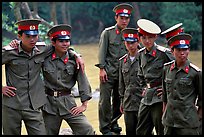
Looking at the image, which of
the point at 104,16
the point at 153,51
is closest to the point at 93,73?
the point at 153,51

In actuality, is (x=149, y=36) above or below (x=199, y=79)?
above

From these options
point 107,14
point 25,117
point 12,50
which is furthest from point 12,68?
point 107,14

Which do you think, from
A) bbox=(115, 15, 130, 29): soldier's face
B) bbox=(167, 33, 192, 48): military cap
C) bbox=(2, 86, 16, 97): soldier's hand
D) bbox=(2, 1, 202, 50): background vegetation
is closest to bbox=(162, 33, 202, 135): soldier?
bbox=(167, 33, 192, 48): military cap

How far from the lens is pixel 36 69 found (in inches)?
203

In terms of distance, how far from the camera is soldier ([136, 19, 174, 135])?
17.4 ft

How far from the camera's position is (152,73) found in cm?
535

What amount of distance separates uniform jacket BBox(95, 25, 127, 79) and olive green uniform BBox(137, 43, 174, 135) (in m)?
1.08

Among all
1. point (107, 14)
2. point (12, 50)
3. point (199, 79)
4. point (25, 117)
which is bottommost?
point (25, 117)

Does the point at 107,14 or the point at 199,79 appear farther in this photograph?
the point at 107,14

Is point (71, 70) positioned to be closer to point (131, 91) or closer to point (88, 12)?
point (131, 91)

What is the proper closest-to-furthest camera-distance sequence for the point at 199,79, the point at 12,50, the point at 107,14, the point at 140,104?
the point at 199,79 → the point at 12,50 → the point at 140,104 → the point at 107,14

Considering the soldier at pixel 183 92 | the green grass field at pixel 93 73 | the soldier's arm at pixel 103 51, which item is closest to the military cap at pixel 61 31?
the soldier at pixel 183 92

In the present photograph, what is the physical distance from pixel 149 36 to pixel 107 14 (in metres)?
19.6

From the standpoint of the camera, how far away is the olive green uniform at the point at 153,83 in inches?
209
